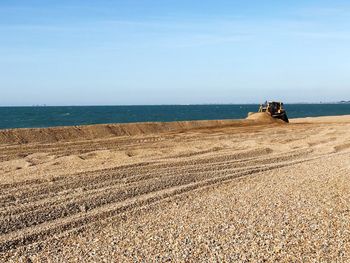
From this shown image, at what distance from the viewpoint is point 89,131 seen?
1017 inches

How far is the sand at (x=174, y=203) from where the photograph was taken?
26.4 ft

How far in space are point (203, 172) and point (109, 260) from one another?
7.35 meters

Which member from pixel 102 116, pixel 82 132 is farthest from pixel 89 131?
pixel 102 116

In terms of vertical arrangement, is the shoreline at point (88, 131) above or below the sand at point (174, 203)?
above

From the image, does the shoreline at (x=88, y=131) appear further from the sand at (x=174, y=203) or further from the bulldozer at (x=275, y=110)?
the bulldozer at (x=275, y=110)

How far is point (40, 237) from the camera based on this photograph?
893 centimetres

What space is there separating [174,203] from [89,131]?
1541cm

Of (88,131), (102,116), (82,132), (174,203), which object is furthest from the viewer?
(102,116)

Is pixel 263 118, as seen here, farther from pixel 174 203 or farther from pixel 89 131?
pixel 174 203

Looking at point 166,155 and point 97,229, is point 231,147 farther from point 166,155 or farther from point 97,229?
point 97,229

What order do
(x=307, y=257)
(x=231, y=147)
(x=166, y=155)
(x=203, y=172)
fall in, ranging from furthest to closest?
1. (x=231, y=147)
2. (x=166, y=155)
3. (x=203, y=172)
4. (x=307, y=257)

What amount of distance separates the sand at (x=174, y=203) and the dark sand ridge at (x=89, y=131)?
2.08 m

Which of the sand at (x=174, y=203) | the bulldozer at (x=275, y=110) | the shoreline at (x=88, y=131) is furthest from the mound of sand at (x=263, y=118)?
the sand at (x=174, y=203)

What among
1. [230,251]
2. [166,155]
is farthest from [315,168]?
[230,251]
